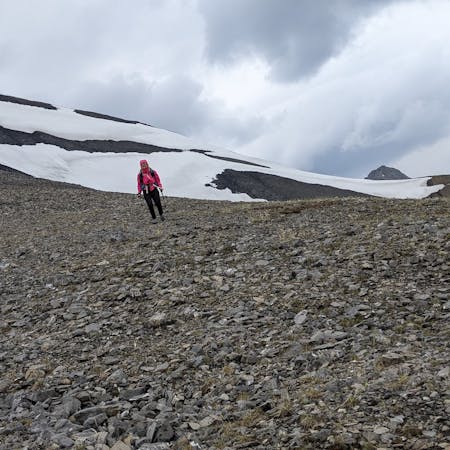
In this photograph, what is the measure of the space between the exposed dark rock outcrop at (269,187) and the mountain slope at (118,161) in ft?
0.58

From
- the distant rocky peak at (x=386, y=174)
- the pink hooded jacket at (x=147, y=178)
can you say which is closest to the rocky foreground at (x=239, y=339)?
the pink hooded jacket at (x=147, y=178)

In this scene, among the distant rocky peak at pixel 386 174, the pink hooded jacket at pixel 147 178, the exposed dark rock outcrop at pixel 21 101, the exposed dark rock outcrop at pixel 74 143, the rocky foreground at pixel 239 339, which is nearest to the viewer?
the rocky foreground at pixel 239 339

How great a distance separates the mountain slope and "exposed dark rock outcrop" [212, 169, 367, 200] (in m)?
0.18

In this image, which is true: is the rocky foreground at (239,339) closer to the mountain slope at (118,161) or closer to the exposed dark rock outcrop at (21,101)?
the mountain slope at (118,161)

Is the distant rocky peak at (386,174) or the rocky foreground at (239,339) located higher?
the distant rocky peak at (386,174)

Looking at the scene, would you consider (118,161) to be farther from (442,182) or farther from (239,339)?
(239,339)

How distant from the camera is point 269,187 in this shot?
251ft

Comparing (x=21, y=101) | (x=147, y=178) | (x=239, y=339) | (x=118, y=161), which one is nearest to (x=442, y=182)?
(x=118, y=161)

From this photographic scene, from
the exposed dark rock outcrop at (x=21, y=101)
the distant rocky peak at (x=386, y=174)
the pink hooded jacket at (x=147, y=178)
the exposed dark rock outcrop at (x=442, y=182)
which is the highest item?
the exposed dark rock outcrop at (x=21, y=101)

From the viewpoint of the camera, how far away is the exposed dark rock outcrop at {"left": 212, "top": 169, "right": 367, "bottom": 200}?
7175cm

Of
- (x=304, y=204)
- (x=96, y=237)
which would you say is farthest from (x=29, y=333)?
(x=304, y=204)

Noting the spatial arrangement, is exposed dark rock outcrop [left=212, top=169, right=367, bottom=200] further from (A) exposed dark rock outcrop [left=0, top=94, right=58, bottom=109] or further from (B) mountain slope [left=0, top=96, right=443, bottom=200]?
(A) exposed dark rock outcrop [left=0, top=94, right=58, bottom=109]

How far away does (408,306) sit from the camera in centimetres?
975

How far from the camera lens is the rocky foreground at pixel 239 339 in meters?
6.48
